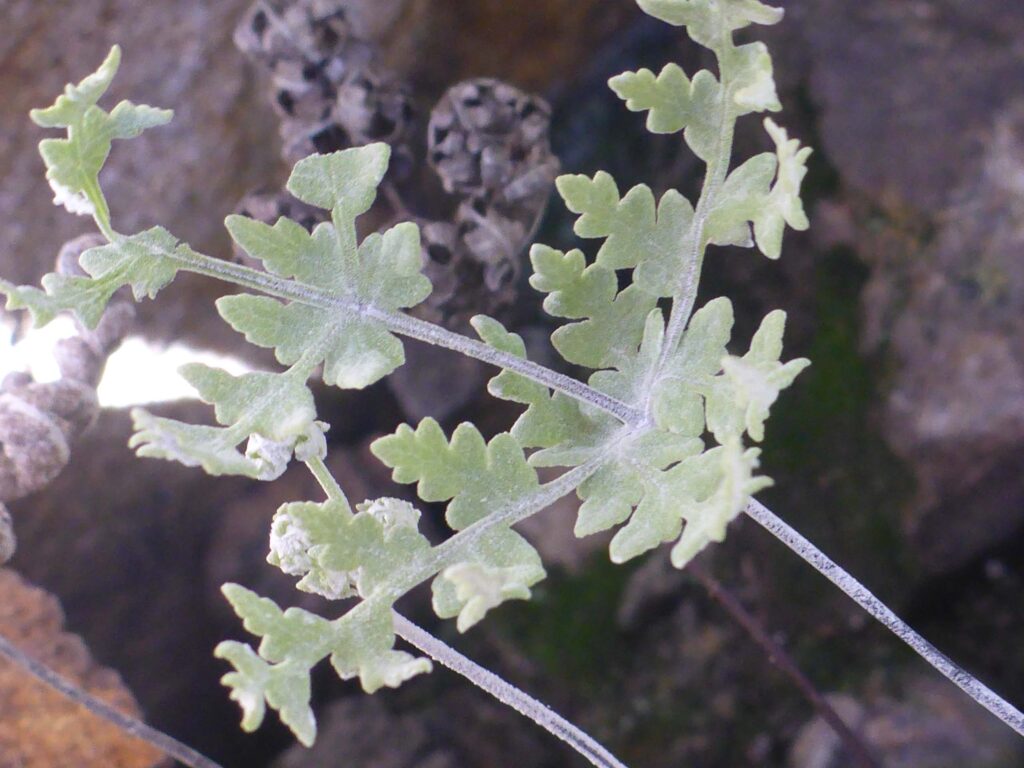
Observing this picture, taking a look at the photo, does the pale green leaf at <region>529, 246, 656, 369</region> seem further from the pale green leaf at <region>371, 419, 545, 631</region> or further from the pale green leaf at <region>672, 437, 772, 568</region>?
the pale green leaf at <region>672, 437, 772, 568</region>

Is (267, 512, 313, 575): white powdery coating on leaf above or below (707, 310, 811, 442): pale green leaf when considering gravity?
below

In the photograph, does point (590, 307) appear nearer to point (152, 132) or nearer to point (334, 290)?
point (334, 290)

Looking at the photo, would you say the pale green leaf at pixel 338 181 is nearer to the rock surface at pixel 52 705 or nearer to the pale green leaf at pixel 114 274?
the pale green leaf at pixel 114 274

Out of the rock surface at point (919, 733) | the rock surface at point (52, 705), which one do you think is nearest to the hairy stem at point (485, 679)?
the rock surface at point (52, 705)

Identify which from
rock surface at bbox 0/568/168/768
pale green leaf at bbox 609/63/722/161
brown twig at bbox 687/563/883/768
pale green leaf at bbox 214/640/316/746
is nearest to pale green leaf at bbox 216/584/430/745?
pale green leaf at bbox 214/640/316/746

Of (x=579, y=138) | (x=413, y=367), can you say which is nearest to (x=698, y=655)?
(x=413, y=367)

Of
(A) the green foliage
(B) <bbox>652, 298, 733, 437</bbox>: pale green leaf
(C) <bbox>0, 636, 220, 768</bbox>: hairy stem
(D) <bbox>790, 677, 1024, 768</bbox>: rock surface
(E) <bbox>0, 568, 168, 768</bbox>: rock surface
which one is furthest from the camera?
(D) <bbox>790, 677, 1024, 768</bbox>: rock surface

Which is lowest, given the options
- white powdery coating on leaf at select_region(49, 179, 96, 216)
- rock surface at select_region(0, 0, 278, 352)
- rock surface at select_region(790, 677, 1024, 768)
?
rock surface at select_region(790, 677, 1024, 768)

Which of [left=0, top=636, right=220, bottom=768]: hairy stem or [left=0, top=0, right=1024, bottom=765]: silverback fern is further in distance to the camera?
[left=0, top=636, right=220, bottom=768]: hairy stem
